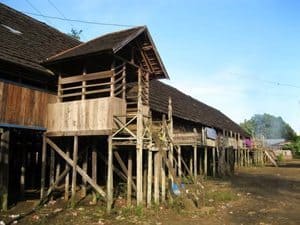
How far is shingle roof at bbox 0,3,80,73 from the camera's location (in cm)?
1294

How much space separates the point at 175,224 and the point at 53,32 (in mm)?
12461

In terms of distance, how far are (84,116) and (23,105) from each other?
2.23 m

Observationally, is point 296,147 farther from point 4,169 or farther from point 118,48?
point 4,169

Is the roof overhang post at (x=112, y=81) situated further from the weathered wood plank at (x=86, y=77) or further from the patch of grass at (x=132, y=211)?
the patch of grass at (x=132, y=211)

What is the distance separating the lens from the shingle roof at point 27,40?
12.9 m

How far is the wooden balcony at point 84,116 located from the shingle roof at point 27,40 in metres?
1.76

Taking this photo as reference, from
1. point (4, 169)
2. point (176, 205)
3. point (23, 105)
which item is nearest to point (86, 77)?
point (23, 105)

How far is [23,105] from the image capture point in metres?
12.8

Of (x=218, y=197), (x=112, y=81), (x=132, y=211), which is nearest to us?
(x=132, y=211)

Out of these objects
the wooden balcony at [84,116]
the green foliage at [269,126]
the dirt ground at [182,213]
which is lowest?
the dirt ground at [182,213]

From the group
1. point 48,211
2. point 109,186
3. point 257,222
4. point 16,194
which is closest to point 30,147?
point 16,194

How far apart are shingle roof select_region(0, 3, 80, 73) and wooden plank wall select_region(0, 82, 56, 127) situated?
936 millimetres

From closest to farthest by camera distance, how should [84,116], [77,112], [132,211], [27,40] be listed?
[132,211]
[84,116]
[77,112]
[27,40]

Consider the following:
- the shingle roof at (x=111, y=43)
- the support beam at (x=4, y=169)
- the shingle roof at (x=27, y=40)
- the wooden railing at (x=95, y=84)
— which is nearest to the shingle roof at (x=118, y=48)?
the shingle roof at (x=111, y=43)
